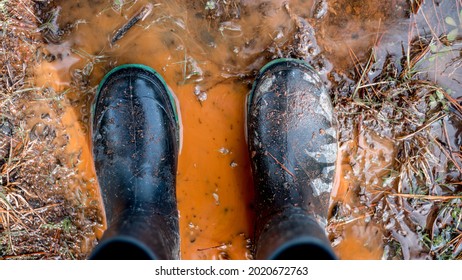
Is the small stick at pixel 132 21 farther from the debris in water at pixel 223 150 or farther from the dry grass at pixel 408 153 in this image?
the dry grass at pixel 408 153

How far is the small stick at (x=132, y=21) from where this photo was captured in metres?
1.92

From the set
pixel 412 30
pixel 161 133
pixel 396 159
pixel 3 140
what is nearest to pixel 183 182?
pixel 161 133

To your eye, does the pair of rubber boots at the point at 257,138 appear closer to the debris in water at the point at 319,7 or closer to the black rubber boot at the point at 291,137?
the black rubber boot at the point at 291,137

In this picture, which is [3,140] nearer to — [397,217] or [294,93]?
[294,93]

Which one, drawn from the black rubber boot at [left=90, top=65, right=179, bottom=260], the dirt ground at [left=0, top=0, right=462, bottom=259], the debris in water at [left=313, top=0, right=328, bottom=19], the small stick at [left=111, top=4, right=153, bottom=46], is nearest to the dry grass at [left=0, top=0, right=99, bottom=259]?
the dirt ground at [left=0, top=0, right=462, bottom=259]

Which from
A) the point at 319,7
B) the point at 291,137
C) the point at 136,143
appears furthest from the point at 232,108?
the point at 319,7

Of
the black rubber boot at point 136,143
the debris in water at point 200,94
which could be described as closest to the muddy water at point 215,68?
the debris in water at point 200,94

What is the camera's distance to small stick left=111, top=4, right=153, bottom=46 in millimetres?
1921

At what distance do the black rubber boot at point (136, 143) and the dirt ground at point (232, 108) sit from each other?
0.11 metres

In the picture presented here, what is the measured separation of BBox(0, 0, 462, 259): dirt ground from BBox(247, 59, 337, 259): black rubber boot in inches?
3.8

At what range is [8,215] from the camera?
2.00 m

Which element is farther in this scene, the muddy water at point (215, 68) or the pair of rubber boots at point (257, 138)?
the muddy water at point (215, 68)

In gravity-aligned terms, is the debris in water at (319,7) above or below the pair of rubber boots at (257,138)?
above

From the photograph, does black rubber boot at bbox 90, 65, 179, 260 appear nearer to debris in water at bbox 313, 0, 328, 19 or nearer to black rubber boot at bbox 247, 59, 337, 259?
black rubber boot at bbox 247, 59, 337, 259
